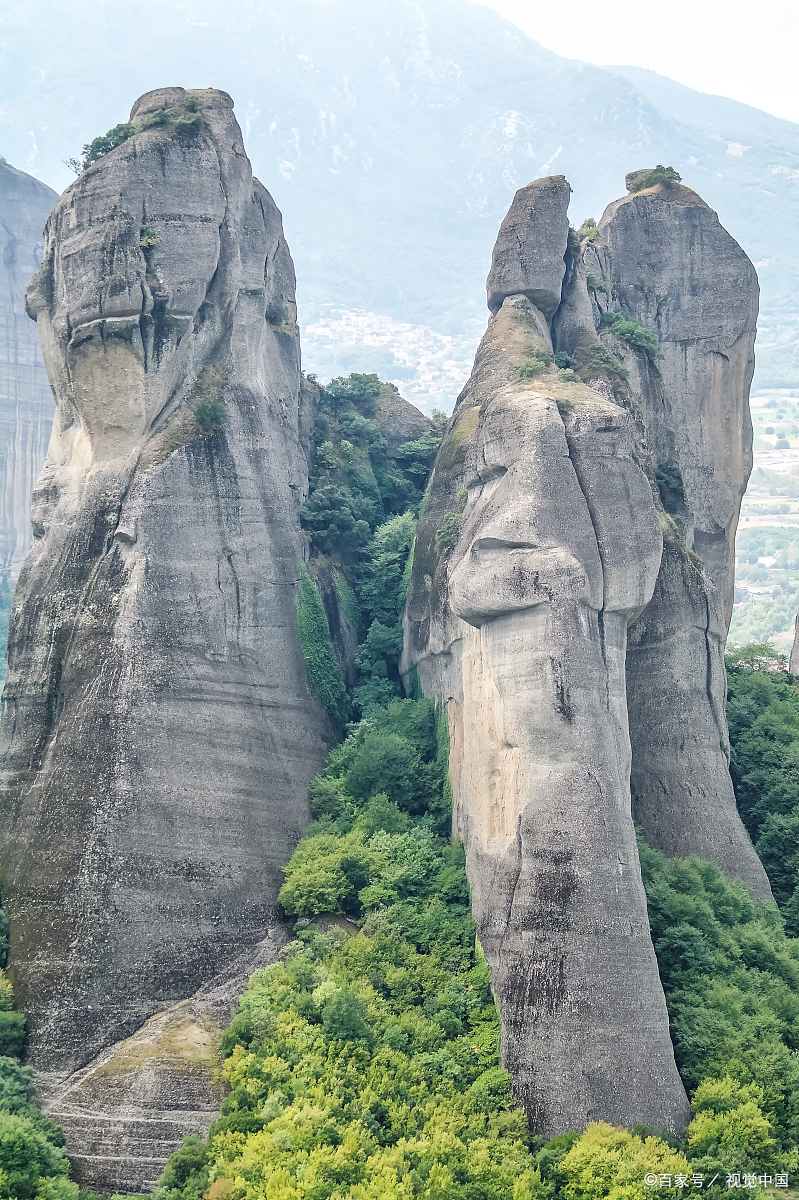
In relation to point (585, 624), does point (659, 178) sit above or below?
above

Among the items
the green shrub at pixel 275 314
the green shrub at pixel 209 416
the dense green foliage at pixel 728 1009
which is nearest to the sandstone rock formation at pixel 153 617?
the green shrub at pixel 209 416

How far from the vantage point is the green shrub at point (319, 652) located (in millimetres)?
39812

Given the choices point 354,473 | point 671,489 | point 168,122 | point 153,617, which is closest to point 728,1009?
point 153,617

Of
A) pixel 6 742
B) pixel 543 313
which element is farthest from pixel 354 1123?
pixel 543 313

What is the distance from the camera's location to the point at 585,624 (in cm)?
3272

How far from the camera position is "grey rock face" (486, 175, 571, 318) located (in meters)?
43.1

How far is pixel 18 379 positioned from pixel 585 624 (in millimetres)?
68507

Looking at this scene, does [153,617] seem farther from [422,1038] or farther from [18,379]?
[18,379]

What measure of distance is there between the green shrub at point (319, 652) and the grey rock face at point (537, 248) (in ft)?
40.4

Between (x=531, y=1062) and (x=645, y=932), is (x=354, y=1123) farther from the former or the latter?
(x=645, y=932)

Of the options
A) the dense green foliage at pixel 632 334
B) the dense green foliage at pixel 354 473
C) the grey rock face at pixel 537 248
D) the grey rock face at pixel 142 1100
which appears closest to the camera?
the grey rock face at pixel 142 1100

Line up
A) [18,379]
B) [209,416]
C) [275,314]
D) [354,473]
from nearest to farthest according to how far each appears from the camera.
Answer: [209,416] → [275,314] → [354,473] → [18,379]

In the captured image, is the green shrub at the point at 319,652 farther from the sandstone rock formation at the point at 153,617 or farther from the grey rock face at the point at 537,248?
the grey rock face at the point at 537,248

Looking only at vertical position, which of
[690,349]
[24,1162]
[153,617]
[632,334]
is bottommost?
[24,1162]
